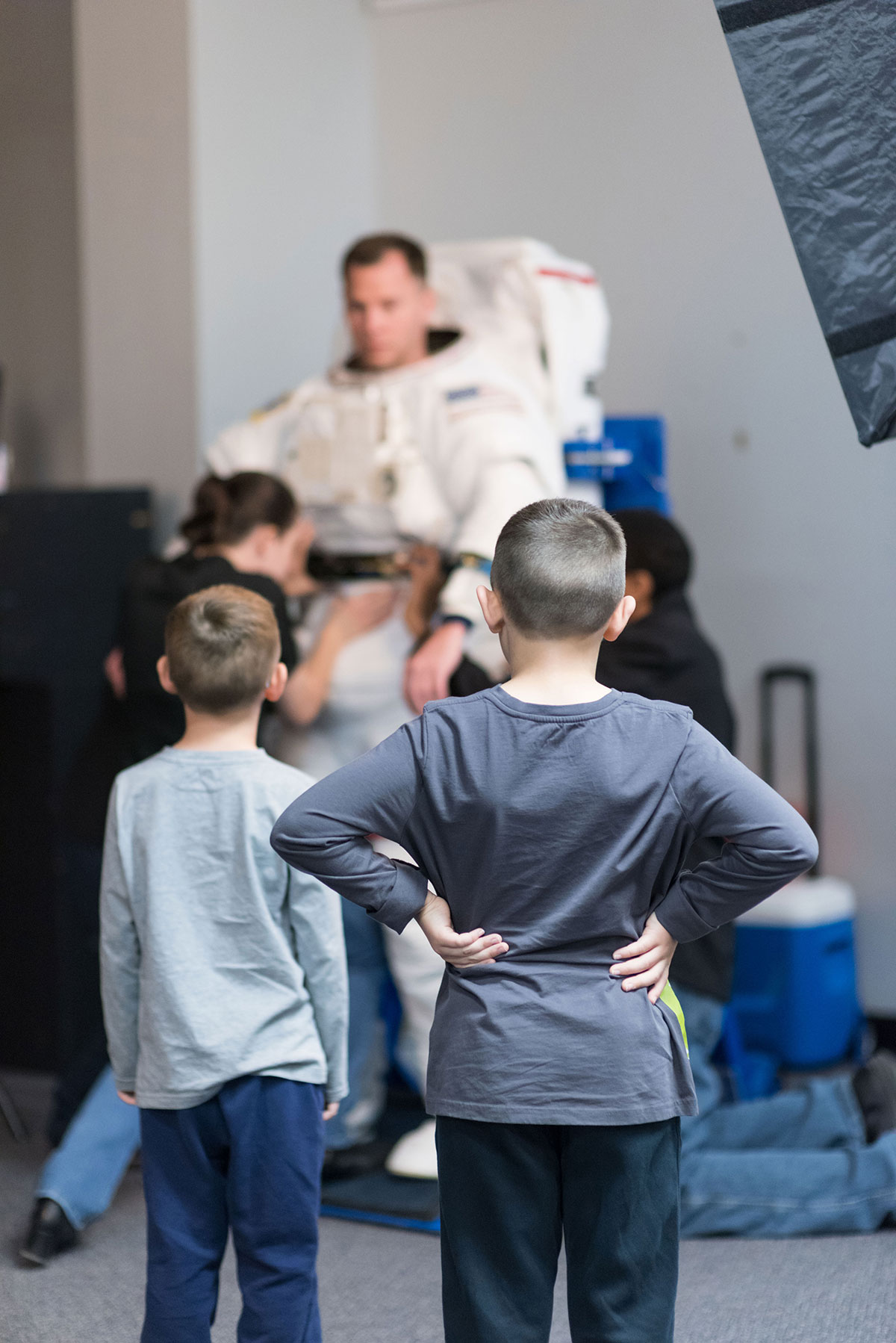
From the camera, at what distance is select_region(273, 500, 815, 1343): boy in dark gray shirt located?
1469 mm

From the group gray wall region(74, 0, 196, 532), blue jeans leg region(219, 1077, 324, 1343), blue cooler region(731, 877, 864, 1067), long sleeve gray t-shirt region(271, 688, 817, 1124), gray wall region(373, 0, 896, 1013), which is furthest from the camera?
gray wall region(373, 0, 896, 1013)

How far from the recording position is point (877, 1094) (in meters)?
3.01

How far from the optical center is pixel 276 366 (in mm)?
3920

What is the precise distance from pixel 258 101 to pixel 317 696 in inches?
68.8

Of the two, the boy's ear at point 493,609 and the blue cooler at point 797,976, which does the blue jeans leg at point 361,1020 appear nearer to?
the blue cooler at point 797,976

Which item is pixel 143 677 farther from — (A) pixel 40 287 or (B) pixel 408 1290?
(A) pixel 40 287

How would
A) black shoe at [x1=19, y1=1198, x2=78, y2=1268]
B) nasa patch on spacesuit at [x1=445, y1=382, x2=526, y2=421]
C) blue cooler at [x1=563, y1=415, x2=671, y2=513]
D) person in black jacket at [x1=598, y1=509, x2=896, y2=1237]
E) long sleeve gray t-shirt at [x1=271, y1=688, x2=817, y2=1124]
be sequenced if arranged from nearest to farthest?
1. long sleeve gray t-shirt at [x1=271, y1=688, x2=817, y2=1124]
2. black shoe at [x1=19, y1=1198, x2=78, y2=1268]
3. person in black jacket at [x1=598, y1=509, x2=896, y2=1237]
4. nasa patch on spacesuit at [x1=445, y1=382, x2=526, y2=421]
5. blue cooler at [x1=563, y1=415, x2=671, y2=513]

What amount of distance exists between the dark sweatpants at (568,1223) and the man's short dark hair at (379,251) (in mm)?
2075

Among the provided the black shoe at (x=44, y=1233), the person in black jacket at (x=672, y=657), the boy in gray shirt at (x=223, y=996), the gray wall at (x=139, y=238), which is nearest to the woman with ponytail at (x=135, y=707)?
the black shoe at (x=44, y=1233)

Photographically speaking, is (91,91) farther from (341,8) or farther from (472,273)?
(472,273)

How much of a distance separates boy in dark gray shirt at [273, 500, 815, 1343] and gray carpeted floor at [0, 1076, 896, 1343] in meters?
0.85

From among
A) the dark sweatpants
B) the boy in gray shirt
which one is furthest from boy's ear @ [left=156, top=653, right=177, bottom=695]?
the dark sweatpants

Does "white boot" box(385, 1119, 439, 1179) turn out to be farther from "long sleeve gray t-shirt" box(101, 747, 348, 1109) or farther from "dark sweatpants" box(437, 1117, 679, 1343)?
"dark sweatpants" box(437, 1117, 679, 1343)

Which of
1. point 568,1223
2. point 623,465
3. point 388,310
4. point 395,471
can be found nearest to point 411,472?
point 395,471
